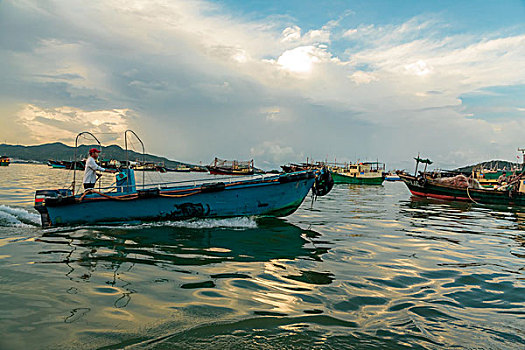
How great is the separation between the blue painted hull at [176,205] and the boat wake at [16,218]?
3.24 ft

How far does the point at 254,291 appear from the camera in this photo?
14.9 feet

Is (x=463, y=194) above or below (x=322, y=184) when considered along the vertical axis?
below

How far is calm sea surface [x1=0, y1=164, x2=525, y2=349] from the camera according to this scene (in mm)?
3291

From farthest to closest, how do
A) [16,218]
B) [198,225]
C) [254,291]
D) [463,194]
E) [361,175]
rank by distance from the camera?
[361,175]
[463,194]
[16,218]
[198,225]
[254,291]

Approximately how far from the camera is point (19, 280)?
4.73 meters

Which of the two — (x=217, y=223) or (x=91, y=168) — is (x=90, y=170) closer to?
(x=91, y=168)

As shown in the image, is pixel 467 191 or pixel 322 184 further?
pixel 467 191

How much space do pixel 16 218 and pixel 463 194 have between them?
24.0m

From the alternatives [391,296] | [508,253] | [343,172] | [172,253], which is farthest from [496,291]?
[343,172]

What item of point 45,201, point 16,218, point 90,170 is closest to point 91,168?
point 90,170

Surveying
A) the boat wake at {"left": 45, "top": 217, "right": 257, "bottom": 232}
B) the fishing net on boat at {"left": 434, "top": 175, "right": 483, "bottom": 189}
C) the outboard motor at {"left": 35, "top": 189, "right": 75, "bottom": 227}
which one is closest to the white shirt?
the outboard motor at {"left": 35, "top": 189, "right": 75, "bottom": 227}

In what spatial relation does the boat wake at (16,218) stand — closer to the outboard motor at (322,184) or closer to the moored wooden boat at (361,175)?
the outboard motor at (322,184)

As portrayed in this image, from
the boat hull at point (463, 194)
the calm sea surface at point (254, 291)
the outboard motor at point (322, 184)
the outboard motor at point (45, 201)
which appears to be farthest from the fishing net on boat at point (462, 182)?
the outboard motor at point (45, 201)

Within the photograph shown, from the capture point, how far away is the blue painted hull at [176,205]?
948cm
